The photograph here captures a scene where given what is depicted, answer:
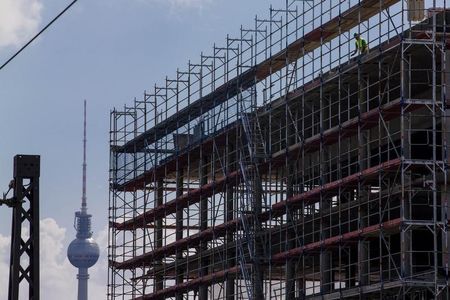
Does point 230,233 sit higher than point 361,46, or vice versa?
point 361,46

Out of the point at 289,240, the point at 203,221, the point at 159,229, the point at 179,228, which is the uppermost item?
the point at 159,229

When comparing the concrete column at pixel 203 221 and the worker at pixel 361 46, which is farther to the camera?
the concrete column at pixel 203 221

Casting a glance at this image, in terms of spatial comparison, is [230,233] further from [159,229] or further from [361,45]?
[361,45]

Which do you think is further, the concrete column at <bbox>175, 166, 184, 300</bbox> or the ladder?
the concrete column at <bbox>175, 166, 184, 300</bbox>

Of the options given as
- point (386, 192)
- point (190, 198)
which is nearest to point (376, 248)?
point (386, 192)

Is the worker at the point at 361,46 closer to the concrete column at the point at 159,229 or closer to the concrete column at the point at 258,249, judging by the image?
the concrete column at the point at 258,249

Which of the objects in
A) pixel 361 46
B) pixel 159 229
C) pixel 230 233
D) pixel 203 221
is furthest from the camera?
pixel 159 229

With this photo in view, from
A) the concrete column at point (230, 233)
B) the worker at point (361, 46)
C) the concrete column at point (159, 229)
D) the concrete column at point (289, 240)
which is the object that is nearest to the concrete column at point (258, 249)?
the concrete column at point (289, 240)

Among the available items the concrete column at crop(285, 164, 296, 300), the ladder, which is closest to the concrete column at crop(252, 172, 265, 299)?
the ladder

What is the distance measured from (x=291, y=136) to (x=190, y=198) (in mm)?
10992

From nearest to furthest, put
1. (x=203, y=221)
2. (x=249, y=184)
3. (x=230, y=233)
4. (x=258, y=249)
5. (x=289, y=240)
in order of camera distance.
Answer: (x=289, y=240) < (x=258, y=249) < (x=249, y=184) < (x=230, y=233) < (x=203, y=221)

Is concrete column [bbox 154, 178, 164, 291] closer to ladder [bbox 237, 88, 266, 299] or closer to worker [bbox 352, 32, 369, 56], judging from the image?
ladder [bbox 237, 88, 266, 299]

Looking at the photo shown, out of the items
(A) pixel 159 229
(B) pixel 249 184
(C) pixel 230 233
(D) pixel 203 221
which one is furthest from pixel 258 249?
(A) pixel 159 229

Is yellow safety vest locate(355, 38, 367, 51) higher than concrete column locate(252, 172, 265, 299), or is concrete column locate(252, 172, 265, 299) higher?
yellow safety vest locate(355, 38, 367, 51)
